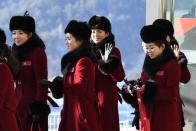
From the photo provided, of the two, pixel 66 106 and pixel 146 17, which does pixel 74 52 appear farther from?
pixel 146 17

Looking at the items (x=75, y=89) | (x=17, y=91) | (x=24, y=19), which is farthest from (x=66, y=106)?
(x=24, y=19)

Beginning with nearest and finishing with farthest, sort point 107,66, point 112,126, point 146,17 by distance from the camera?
point 107,66, point 112,126, point 146,17

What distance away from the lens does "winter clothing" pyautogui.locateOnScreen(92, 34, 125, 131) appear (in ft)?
16.2

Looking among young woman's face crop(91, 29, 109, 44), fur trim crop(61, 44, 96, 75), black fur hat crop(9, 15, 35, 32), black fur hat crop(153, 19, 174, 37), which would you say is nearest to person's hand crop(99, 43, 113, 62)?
young woman's face crop(91, 29, 109, 44)

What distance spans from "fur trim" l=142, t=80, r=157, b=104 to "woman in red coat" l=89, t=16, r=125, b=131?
24.0 inches

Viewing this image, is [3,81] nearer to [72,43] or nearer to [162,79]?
[72,43]

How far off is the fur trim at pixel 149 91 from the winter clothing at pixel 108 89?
2.05ft

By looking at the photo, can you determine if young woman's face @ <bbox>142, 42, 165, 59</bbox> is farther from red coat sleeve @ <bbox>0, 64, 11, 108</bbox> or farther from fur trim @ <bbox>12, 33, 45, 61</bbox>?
red coat sleeve @ <bbox>0, 64, 11, 108</bbox>

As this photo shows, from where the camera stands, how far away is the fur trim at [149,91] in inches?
165

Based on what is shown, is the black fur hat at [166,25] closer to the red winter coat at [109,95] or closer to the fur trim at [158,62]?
the red winter coat at [109,95]

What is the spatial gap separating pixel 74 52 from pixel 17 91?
0.70m

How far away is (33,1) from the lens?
6242 mm

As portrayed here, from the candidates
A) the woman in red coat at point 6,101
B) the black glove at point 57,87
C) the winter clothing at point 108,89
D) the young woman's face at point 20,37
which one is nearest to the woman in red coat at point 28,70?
the young woman's face at point 20,37

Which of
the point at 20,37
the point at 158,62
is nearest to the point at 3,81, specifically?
the point at 20,37
